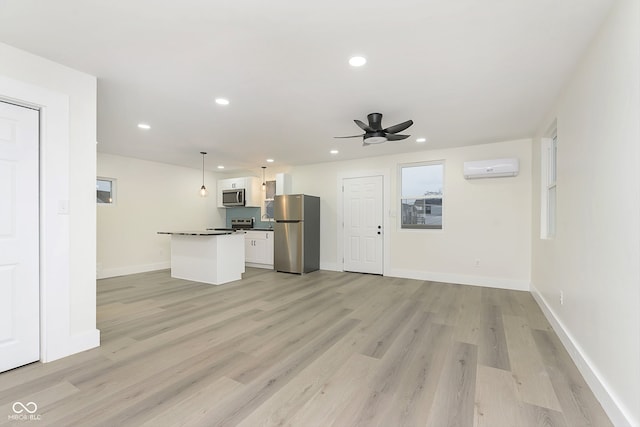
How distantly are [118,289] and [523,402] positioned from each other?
17.8 feet

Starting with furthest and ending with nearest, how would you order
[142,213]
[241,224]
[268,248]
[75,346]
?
[241,224]
[268,248]
[142,213]
[75,346]

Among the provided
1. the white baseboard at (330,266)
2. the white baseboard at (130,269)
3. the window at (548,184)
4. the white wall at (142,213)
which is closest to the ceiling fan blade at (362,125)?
the window at (548,184)

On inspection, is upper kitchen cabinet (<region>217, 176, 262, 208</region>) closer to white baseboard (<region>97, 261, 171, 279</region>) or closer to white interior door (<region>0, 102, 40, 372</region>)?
white baseboard (<region>97, 261, 171, 279</region>)

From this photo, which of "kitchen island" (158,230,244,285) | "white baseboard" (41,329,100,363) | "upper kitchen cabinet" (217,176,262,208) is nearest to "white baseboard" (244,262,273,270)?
"kitchen island" (158,230,244,285)

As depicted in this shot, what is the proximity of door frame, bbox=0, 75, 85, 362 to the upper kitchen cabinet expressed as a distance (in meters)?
4.88

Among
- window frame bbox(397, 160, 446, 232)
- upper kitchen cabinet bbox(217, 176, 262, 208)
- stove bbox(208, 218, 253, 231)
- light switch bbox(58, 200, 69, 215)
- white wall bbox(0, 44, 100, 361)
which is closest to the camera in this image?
white wall bbox(0, 44, 100, 361)

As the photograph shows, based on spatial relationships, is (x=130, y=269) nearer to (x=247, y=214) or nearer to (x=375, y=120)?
(x=247, y=214)

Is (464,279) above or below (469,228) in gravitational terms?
below

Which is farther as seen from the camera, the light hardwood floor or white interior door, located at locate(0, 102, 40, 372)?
white interior door, located at locate(0, 102, 40, 372)

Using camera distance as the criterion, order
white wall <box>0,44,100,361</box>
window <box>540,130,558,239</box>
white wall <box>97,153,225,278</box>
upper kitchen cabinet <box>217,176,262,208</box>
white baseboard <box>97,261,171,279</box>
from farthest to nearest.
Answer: upper kitchen cabinet <box>217,176,262,208</box>, white wall <box>97,153,225,278</box>, white baseboard <box>97,261,171,279</box>, window <box>540,130,558,239</box>, white wall <box>0,44,100,361</box>

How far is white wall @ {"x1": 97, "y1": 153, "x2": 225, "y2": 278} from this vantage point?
5.78m

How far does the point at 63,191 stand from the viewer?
2.44 meters

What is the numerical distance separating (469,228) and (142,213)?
261 inches

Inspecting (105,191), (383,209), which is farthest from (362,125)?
(105,191)
